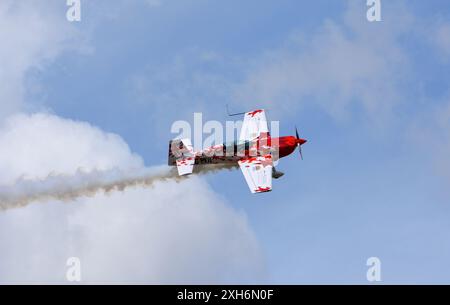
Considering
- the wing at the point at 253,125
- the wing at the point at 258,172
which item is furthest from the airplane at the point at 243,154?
the wing at the point at 253,125

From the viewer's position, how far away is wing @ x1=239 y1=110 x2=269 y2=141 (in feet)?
262

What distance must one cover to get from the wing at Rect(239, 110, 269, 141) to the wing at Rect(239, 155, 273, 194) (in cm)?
464

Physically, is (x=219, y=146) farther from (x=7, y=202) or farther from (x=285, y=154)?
(x=7, y=202)

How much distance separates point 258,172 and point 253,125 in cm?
899

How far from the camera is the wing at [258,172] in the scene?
7094cm

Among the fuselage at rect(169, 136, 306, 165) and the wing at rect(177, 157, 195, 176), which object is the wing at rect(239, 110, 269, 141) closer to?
the fuselage at rect(169, 136, 306, 165)

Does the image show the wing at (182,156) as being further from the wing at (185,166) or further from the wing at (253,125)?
the wing at (253,125)

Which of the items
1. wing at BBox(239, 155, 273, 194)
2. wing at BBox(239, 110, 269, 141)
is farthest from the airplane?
wing at BBox(239, 110, 269, 141)

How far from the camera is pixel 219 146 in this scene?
75812mm

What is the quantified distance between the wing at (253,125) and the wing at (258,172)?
4645 mm

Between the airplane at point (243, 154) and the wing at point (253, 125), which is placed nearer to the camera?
the airplane at point (243, 154)

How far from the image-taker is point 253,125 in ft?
265
